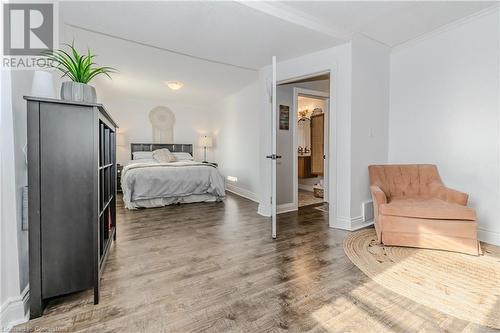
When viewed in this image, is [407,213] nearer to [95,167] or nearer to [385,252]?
[385,252]

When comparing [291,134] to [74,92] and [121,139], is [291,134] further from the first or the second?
[121,139]

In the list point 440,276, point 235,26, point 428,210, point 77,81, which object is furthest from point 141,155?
point 440,276

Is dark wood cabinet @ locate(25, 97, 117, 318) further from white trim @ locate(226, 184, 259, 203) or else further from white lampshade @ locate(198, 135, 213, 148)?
white lampshade @ locate(198, 135, 213, 148)

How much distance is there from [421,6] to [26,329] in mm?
4028

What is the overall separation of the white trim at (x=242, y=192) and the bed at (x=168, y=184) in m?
0.66

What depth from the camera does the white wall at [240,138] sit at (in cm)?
512

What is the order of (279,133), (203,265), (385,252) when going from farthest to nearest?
(279,133)
(385,252)
(203,265)

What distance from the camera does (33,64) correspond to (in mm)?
1640

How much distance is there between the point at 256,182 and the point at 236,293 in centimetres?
338

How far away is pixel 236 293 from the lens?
5.57 ft

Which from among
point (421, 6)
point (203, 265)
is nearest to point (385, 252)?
point (203, 265)

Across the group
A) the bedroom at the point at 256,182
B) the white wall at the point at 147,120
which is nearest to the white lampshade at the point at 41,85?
the bedroom at the point at 256,182

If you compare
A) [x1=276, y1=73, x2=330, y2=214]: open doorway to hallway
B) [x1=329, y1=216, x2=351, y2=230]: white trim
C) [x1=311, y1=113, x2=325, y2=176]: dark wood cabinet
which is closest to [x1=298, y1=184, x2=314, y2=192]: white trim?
[x1=311, y1=113, x2=325, y2=176]: dark wood cabinet

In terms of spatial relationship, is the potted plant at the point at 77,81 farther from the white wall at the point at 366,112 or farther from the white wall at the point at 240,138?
the white wall at the point at 240,138
